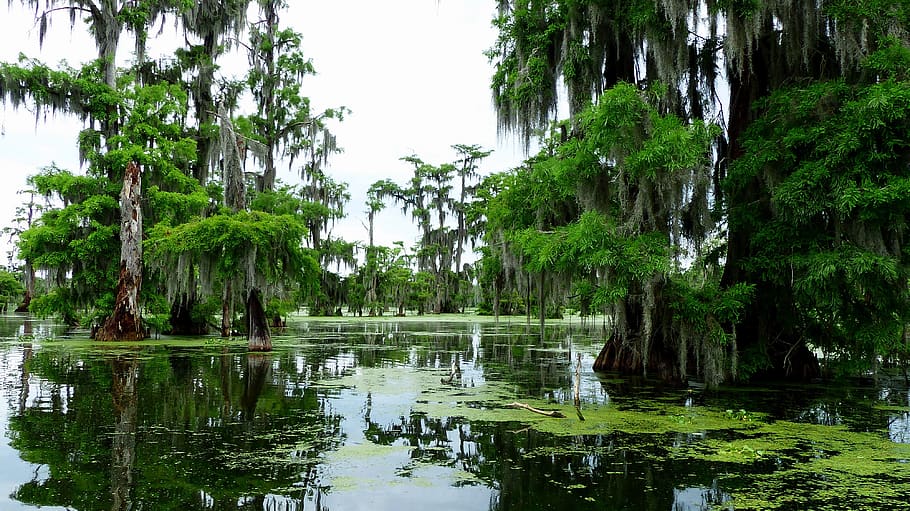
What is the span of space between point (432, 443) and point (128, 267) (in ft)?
51.6

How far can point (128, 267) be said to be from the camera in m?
18.6

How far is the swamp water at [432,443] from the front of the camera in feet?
15.0

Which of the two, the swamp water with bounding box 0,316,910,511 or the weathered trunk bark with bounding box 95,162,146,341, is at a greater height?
the weathered trunk bark with bounding box 95,162,146,341

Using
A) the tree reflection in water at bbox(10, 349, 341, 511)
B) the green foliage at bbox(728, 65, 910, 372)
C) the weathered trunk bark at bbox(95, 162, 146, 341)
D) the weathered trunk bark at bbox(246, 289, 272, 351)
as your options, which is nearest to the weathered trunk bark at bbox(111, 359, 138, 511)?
the tree reflection in water at bbox(10, 349, 341, 511)

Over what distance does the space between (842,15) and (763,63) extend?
2462 mm

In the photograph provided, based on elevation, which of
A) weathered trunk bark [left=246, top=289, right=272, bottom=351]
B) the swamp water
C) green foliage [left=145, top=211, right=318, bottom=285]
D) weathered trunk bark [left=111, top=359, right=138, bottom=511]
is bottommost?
the swamp water

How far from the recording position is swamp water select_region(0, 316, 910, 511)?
4.58 m

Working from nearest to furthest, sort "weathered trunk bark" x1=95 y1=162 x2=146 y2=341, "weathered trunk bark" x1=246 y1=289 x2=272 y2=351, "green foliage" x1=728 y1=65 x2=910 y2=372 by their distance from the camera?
"green foliage" x1=728 y1=65 x2=910 y2=372
"weathered trunk bark" x1=246 y1=289 x2=272 y2=351
"weathered trunk bark" x1=95 y1=162 x2=146 y2=341

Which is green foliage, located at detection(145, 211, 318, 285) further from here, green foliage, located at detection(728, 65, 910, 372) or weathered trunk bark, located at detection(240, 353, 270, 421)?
green foliage, located at detection(728, 65, 910, 372)

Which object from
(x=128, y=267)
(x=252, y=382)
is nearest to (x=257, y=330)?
(x=128, y=267)

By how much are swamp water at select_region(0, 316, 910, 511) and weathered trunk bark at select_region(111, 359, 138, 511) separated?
0.03m

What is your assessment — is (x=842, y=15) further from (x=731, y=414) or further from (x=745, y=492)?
(x=745, y=492)

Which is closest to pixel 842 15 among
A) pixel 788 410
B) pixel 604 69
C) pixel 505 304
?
pixel 604 69

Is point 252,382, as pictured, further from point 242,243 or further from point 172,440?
point 242,243
